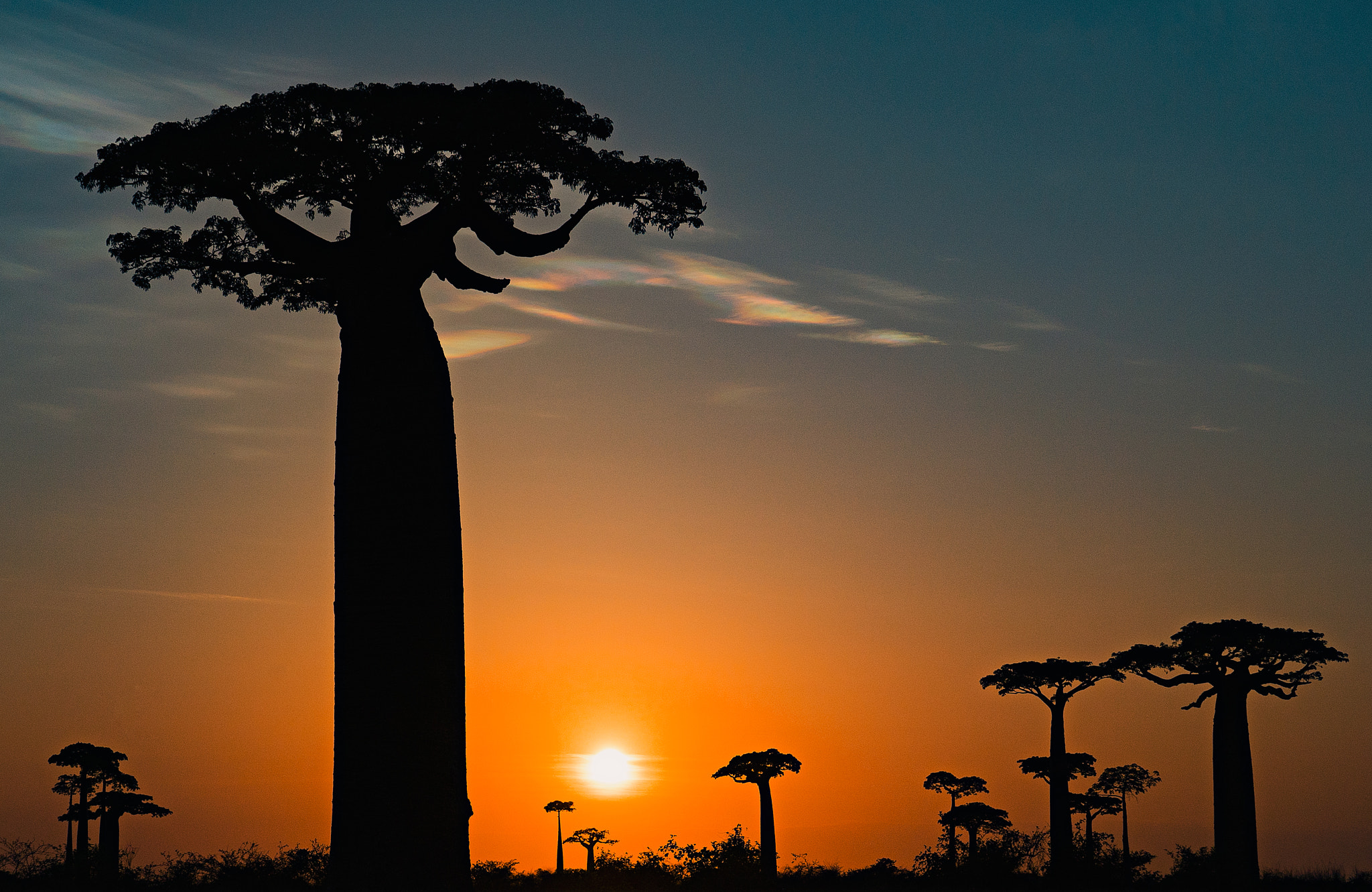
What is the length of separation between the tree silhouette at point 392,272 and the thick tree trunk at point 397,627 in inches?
0.7

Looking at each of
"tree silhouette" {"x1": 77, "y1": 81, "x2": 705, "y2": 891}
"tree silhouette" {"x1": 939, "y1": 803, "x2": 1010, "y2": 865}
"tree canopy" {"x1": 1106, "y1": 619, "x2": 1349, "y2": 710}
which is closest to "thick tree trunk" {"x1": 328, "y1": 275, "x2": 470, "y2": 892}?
"tree silhouette" {"x1": 77, "y1": 81, "x2": 705, "y2": 891}

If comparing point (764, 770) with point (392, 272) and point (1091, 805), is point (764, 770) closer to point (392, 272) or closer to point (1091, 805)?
point (1091, 805)

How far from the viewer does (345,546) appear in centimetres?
1090

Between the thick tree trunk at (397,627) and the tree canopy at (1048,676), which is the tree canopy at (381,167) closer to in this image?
the thick tree trunk at (397,627)

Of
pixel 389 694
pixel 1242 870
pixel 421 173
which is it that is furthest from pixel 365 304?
pixel 1242 870

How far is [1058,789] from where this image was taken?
30219 millimetres

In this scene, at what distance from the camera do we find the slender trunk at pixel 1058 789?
95.7 ft

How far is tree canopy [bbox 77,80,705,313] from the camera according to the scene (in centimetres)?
1210

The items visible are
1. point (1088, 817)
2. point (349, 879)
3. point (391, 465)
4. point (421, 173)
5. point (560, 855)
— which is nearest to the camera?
point (349, 879)

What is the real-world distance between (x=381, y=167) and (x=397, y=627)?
4.91m

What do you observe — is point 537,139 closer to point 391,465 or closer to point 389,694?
point 391,465

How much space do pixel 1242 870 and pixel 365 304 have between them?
73.0ft

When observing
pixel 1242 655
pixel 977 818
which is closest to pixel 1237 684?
pixel 1242 655

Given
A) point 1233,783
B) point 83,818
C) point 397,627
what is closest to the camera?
point 397,627
